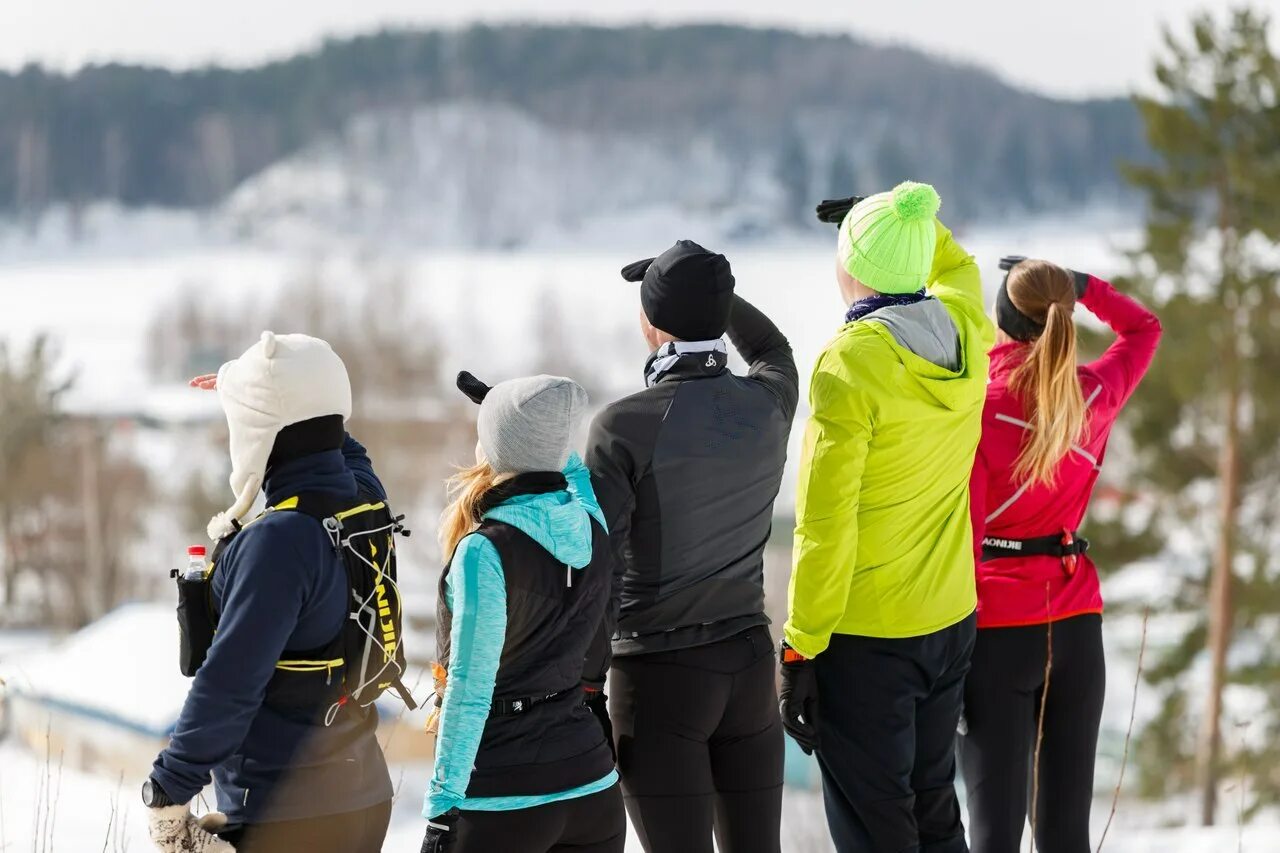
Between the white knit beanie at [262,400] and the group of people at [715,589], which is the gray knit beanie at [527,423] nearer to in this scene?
the group of people at [715,589]

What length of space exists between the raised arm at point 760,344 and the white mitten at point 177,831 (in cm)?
154

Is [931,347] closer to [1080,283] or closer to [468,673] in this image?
[1080,283]

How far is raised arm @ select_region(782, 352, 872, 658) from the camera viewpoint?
113 inches

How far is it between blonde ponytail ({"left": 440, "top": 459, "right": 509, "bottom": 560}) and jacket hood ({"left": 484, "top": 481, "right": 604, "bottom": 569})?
0.04m

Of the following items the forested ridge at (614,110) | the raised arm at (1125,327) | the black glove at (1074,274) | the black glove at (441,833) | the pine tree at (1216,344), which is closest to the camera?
the black glove at (441,833)

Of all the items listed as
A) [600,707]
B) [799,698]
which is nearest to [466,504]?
[600,707]

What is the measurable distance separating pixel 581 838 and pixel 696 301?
1.11 metres

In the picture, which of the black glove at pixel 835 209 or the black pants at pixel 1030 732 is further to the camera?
the black glove at pixel 835 209

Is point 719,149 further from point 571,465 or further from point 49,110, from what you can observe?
point 571,465

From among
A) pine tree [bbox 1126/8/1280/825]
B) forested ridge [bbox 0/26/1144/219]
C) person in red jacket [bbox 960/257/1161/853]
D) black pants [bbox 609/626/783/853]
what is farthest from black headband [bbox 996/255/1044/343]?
forested ridge [bbox 0/26/1144/219]

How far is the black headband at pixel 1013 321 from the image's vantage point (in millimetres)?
3418

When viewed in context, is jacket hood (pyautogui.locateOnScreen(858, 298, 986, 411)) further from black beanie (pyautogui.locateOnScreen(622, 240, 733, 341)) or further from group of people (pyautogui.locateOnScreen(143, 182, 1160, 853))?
black beanie (pyautogui.locateOnScreen(622, 240, 733, 341))

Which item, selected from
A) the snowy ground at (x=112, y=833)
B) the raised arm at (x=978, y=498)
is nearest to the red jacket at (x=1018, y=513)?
the raised arm at (x=978, y=498)

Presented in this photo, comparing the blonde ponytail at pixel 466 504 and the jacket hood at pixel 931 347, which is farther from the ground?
the jacket hood at pixel 931 347
